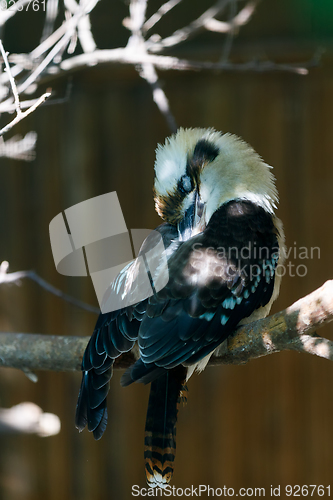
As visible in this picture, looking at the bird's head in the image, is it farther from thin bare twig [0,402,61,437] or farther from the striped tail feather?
thin bare twig [0,402,61,437]

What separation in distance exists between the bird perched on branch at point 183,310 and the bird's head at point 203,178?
0.01m

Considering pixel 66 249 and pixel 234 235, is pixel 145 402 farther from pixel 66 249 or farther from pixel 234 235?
pixel 234 235

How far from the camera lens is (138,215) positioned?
7.69ft

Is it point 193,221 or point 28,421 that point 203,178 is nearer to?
point 193,221

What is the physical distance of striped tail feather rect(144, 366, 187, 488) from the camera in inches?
53.6

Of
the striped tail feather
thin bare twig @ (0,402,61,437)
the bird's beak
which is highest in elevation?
the bird's beak

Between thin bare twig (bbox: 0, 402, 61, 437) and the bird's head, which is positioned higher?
the bird's head

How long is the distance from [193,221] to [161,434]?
25.5 inches

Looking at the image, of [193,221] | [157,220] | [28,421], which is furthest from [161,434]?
[157,220]

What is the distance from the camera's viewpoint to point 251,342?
139 cm

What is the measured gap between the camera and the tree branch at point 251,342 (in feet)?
3.74

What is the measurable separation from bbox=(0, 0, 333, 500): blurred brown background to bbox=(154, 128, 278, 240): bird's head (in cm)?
49

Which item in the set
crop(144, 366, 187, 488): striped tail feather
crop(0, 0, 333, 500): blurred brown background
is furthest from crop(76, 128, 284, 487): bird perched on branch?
crop(0, 0, 333, 500): blurred brown background

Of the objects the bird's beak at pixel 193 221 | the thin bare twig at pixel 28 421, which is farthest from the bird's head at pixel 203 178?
the thin bare twig at pixel 28 421
